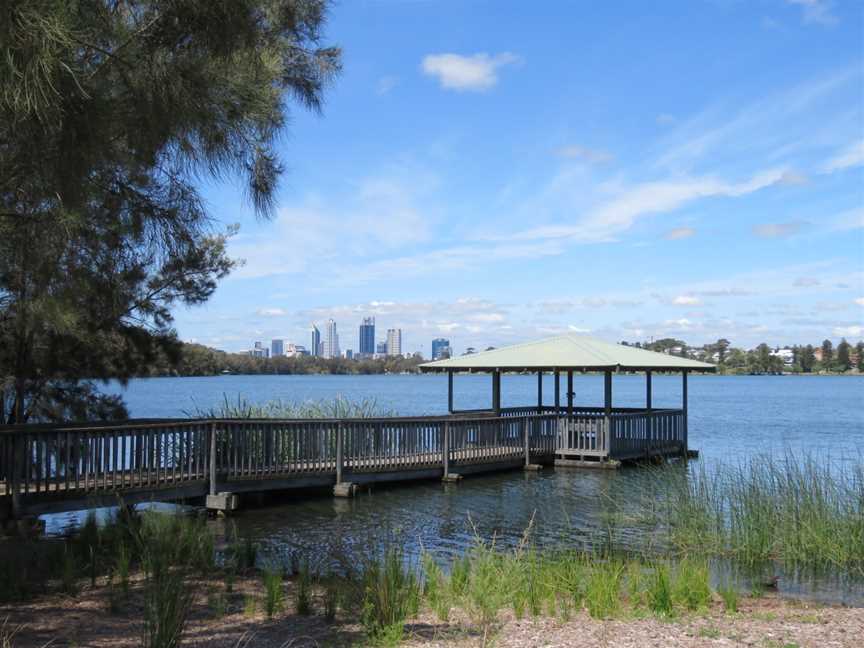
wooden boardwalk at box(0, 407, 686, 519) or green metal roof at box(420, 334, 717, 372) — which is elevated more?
green metal roof at box(420, 334, 717, 372)

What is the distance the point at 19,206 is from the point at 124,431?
18.4 feet

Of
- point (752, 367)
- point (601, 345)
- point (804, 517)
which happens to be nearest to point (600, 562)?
point (804, 517)

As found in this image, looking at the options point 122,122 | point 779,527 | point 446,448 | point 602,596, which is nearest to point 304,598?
point 602,596

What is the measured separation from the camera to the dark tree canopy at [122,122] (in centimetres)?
476

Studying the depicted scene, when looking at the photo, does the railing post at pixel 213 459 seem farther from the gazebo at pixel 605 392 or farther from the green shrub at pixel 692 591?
the gazebo at pixel 605 392

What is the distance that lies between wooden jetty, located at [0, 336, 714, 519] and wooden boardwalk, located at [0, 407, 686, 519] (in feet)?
0.06

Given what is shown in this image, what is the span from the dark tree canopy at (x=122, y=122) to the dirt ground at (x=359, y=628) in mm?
2773

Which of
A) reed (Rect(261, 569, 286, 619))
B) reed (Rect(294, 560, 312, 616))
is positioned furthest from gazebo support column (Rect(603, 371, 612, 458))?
reed (Rect(261, 569, 286, 619))

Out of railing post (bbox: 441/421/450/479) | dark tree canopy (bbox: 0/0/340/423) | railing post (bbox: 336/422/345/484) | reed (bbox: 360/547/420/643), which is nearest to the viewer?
dark tree canopy (bbox: 0/0/340/423)

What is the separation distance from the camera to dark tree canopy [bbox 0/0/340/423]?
15.6ft

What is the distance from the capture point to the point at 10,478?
34.2 feet

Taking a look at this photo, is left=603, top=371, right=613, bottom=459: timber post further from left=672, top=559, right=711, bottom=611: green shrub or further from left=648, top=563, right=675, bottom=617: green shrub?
left=648, top=563, right=675, bottom=617: green shrub

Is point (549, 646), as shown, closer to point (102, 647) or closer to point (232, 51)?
point (102, 647)

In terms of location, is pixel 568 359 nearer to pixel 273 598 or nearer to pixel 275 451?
pixel 275 451
